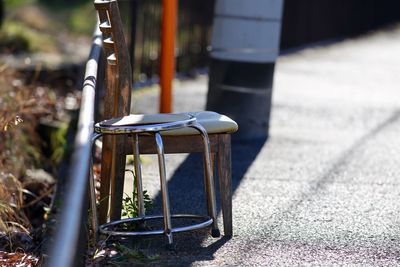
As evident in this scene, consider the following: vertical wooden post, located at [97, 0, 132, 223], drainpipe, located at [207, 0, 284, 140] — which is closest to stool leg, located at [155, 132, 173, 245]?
vertical wooden post, located at [97, 0, 132, 223]

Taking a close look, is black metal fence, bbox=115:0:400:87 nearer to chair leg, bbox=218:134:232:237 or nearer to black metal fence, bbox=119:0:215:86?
black metal fence, bbox=119:0:215:86

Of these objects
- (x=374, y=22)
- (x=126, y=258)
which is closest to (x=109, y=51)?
(x=126, y=258)

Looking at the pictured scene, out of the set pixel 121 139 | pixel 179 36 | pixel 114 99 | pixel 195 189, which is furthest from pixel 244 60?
pixel 179 36

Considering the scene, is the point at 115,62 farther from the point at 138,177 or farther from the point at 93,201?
the point at 93,201

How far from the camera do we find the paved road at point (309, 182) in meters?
5.61

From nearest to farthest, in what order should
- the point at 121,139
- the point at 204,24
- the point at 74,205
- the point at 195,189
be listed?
the point at 74,205, the point at 121,139, the point at 195,189, the point at 204,24

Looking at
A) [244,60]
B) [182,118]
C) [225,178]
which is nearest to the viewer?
[182,118]

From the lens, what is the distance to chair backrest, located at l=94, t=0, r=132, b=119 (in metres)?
5.59

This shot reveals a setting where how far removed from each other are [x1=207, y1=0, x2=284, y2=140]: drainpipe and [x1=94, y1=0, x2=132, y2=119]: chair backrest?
3.35 meters

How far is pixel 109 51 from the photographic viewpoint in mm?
5836

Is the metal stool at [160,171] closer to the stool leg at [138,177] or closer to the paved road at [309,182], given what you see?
the stool leg at [138,177]

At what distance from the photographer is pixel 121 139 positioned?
570 centimetres

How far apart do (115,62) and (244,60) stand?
358 cm

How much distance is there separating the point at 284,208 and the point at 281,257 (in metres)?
1.24
